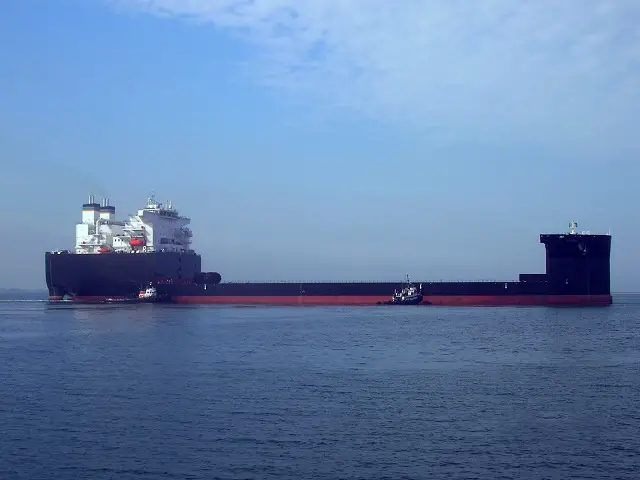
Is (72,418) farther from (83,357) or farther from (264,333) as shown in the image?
(264,333)

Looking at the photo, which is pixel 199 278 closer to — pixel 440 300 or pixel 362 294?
pixel 362 294

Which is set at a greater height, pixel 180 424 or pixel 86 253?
pixel 86 253

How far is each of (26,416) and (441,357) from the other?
41.8ft

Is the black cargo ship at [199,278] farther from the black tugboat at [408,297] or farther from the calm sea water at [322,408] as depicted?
the calm sea water at [322,408]

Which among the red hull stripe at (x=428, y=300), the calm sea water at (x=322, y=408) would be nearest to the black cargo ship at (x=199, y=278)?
the red hull stripe at (x=428, y=300)

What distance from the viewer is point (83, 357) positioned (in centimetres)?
2375

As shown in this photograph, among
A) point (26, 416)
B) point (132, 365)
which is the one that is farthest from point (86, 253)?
point (26, 416)

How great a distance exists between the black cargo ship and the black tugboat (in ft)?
1.66

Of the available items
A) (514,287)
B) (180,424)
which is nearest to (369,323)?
(514,287)

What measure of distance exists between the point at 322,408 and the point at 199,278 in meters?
44.1

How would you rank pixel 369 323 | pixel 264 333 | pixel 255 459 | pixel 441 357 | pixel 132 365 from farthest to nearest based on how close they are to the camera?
pixel 369 323 < pixel 264 333 < pixel 441 357 < pixel 132 365 < pixel 255 459

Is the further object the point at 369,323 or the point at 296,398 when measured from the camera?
the point at 369,323

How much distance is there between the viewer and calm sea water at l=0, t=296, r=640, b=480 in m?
11.5

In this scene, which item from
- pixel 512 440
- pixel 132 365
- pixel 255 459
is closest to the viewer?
pixel 255 459
